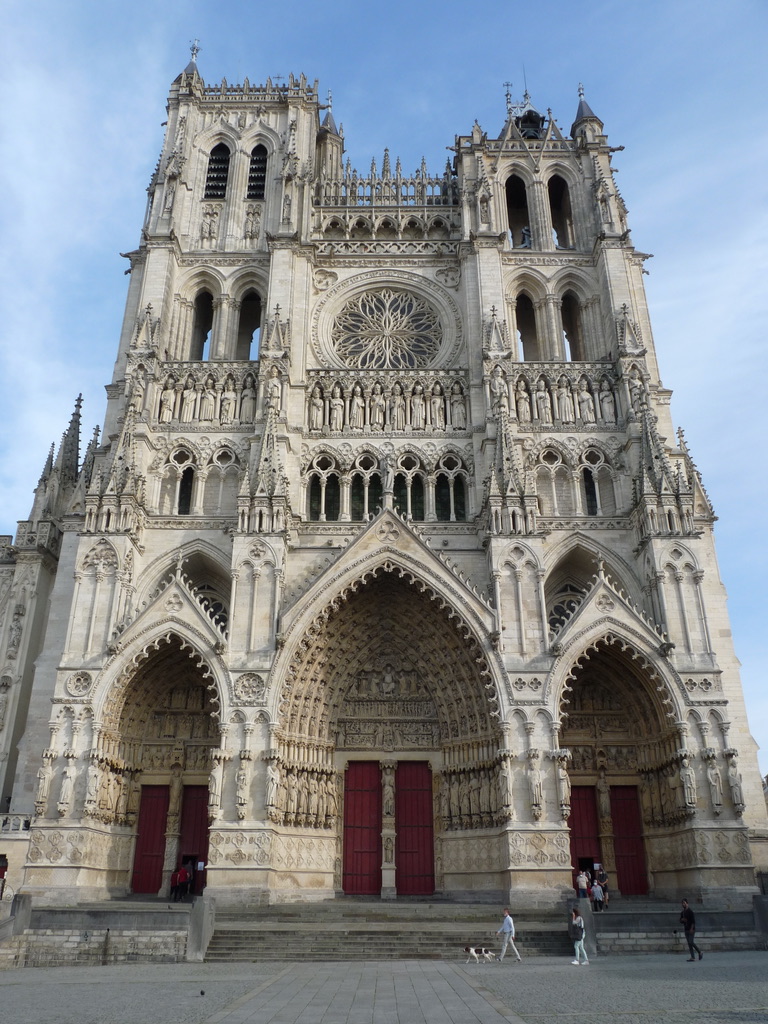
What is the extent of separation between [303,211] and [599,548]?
16.7 meters

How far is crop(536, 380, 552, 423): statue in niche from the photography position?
2622 centimetres

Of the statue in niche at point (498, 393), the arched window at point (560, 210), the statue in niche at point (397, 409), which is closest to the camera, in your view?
the statue in niche at point (498, 393)

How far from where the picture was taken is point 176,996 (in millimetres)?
10914

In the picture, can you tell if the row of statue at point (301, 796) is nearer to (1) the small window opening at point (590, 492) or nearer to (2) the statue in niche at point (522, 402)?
(1) the small window opening at point (590, 492)

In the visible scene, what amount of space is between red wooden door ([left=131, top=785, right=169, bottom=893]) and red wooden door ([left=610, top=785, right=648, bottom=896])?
12.5 metres

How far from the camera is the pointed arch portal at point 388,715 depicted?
2192 centimetres

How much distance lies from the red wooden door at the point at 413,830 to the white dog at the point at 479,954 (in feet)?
21.5

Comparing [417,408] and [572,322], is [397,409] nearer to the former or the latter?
[417,408]

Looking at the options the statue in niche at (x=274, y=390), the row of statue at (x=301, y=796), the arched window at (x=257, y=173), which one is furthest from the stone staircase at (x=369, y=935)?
the arched window at (x=257, y=173)

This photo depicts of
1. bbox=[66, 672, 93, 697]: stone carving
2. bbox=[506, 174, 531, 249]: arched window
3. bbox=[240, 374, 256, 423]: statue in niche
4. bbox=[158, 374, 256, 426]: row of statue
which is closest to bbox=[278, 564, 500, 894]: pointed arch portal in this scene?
bbox=[66, 672, 93, 697]: stone carving

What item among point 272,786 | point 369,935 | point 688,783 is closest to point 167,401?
point 272,786

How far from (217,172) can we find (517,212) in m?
12.5

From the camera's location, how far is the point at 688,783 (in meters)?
19.9

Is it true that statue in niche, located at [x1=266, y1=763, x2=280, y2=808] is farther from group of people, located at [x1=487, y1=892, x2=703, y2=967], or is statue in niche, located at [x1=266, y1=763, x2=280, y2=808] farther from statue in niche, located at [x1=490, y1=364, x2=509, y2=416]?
statue in niche, located at [x1=490, y1=364, x2=509, y2=416]
